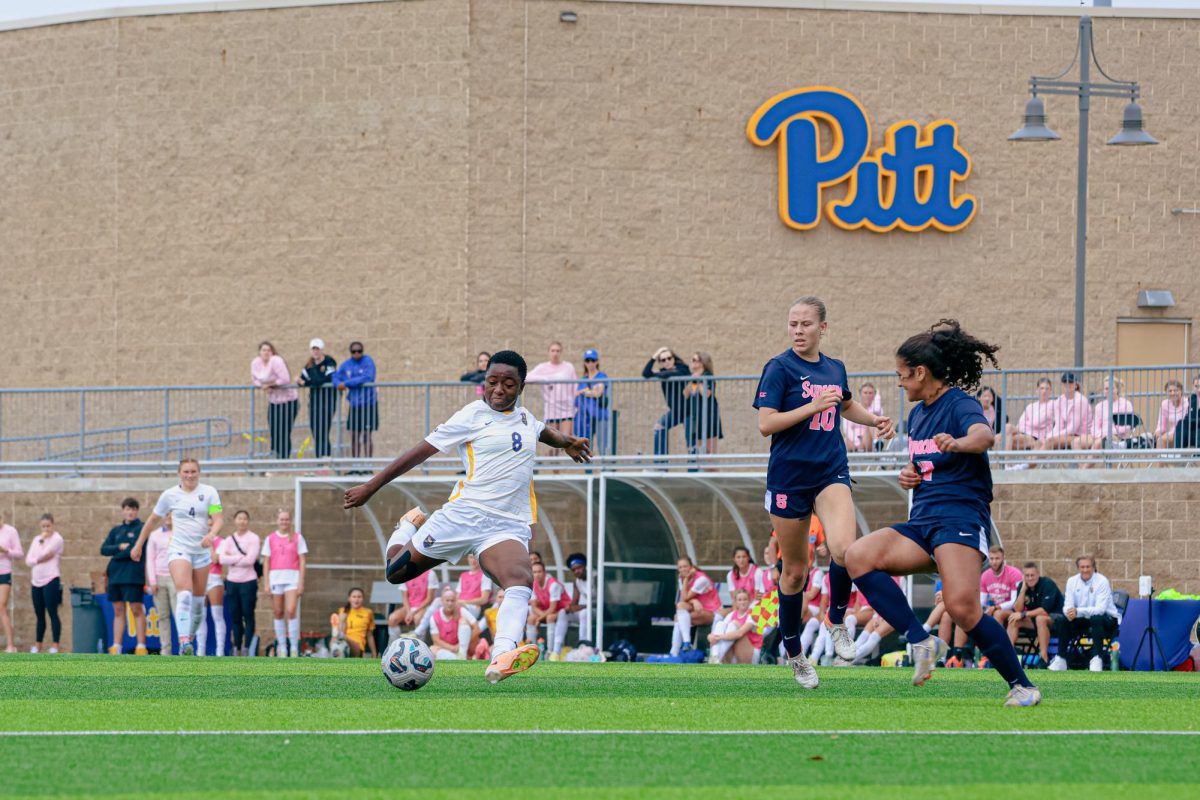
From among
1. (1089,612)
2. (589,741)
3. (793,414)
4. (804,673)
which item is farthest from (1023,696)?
(1089,612)

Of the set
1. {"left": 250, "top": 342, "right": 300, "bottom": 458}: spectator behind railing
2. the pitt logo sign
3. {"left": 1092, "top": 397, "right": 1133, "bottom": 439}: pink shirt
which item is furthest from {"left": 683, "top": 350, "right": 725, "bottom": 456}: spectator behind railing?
the pitt logo sign

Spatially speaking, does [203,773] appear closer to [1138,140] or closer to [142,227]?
[1138,140]

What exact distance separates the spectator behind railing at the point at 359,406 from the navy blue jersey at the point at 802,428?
14.7 m

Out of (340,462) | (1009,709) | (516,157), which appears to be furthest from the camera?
(516,157)

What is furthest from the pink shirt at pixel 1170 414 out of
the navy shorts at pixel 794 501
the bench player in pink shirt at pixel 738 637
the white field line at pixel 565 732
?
the white field line at pixel 565 732

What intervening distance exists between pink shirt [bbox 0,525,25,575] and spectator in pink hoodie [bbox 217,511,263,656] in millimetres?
3927

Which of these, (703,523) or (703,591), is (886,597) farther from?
(703,523)

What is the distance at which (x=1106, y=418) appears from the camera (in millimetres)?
22312

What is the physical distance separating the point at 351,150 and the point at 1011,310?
11.1 meters

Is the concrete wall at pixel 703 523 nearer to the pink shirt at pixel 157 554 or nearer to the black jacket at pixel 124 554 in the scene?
the pink shirt at pixel 157 554

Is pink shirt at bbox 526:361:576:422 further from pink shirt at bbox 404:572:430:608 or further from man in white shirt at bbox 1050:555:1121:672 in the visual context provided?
man in white shirt at bbox 1050:555:1121:672

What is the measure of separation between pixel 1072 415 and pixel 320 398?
9.97m

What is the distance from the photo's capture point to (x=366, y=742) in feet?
25.1

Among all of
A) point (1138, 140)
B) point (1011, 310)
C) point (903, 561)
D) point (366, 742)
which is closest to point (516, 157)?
point (1011, 310)
